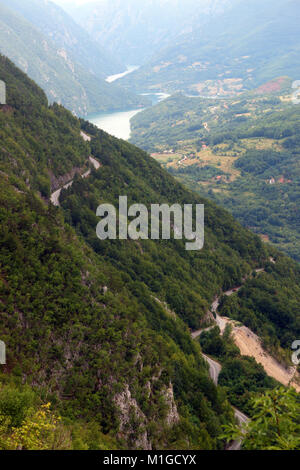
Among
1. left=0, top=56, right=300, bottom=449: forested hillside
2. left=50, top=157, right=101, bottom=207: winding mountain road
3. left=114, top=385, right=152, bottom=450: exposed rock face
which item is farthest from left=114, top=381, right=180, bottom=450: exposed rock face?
left=50, top=157, right=101, bottom=207: winding mountain road

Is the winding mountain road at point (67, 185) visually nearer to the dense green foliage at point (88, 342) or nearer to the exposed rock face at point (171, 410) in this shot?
the dense green foliage at point (88, 342)

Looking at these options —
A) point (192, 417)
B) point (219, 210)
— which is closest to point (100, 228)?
point (192, 417)

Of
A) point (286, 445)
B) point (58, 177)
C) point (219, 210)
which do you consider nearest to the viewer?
point (286, 445)

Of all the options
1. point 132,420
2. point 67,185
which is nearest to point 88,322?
point 132,420

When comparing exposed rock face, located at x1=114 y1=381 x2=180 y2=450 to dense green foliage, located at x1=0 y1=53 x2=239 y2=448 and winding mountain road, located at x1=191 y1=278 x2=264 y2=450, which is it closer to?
dense green foliage, located at x1=0 y1=53 x2=239 y2=448

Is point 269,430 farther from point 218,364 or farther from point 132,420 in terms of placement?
point 218,364

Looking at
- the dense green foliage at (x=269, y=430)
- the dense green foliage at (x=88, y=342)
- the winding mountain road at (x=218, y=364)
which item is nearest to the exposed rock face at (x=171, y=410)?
the dense green foliage at (x=88, y=342)

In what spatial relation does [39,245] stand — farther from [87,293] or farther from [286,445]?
[286,445]

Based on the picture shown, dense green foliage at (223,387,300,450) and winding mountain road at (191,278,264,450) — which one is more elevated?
dense green foliage at (223,387,300,450)
